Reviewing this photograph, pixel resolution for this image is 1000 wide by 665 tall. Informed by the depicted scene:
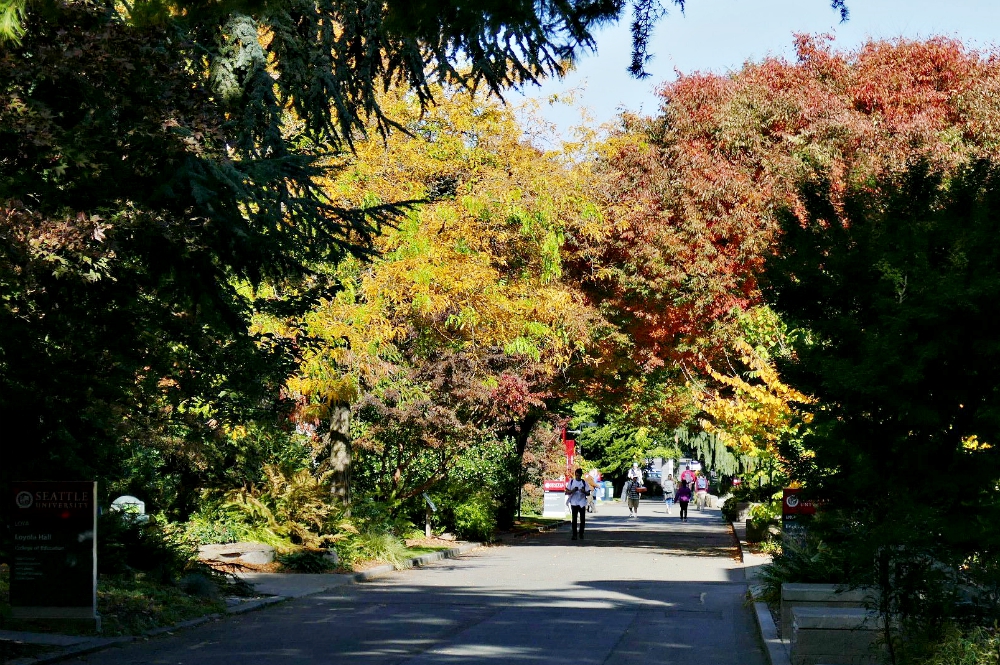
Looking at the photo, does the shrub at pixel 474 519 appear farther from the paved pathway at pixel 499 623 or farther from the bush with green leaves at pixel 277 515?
the bush with green leaves at pixel 277 515

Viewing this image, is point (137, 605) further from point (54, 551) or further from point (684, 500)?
point (684, 500)

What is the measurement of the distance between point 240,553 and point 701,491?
63050 mm

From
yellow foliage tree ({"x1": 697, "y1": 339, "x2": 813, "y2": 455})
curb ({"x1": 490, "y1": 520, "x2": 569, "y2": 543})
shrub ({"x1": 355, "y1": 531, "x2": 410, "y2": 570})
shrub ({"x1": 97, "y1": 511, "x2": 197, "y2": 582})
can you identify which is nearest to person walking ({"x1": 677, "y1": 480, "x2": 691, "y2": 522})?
curb ({"x1": 490, "y1": 520, "x2": 569, "y2": 543})

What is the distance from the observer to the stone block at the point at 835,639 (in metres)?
10.2

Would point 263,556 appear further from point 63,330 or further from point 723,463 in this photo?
point 723,463

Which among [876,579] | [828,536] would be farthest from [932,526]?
[828,536]

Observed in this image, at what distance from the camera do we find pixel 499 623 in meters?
14.6

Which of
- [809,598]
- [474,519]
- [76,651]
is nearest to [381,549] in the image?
[474,519]

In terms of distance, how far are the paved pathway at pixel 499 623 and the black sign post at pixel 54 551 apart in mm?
843

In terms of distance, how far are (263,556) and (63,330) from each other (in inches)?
421

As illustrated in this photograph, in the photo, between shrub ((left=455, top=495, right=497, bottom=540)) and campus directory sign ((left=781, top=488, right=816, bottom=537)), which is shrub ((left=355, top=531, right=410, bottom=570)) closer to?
shrub ((left=455, top=495, right=497, bottom=540))

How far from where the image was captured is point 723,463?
57250mm

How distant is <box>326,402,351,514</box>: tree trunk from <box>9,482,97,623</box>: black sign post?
12.5 metres

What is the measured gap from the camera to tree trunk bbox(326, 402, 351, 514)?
25.7 m
